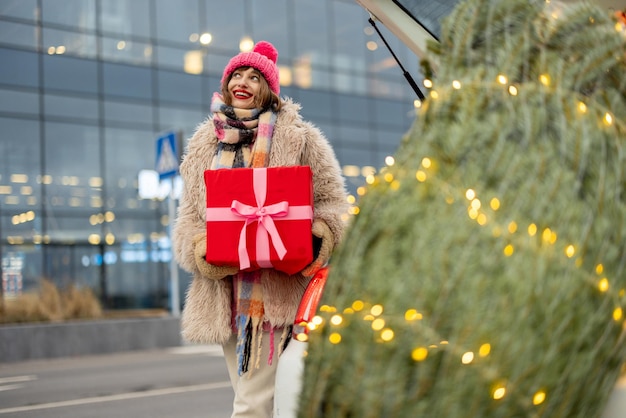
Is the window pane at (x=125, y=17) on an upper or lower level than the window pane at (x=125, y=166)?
upper

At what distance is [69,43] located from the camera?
20.8m

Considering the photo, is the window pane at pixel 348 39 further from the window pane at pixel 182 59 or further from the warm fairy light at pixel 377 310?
the warm fairy light at pixel 377 310

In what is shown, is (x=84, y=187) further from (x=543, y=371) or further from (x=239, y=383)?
(x=543, y=371)

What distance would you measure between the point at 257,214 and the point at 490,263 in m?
2.15

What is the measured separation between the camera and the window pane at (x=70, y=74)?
67.2ft

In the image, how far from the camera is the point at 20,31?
20.1 metres

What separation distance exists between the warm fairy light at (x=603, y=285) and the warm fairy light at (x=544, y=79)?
0.40 metres

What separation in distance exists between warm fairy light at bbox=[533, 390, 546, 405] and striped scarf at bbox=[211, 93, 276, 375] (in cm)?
233

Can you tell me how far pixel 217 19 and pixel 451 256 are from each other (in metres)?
22.7

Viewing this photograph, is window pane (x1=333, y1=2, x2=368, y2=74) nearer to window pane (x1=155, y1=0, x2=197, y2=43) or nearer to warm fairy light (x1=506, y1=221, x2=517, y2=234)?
window pane (x1=155, y1=0, x2=197, y2=43)

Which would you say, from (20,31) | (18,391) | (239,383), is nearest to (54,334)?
(18,391)

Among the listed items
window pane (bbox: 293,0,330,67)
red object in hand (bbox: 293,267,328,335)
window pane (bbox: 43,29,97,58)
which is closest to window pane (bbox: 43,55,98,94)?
window pane (bbox: 43,29,97,58)

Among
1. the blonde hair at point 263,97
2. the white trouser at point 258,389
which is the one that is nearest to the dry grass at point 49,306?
the blonde hair at point 263,97

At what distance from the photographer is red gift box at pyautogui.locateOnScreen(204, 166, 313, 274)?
3.52 metres
